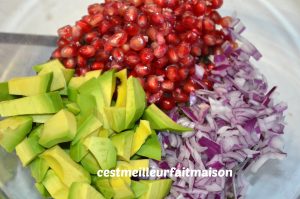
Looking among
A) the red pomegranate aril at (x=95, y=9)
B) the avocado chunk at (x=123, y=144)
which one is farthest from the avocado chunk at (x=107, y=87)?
the red pomegranate aril at (x=95, y=9)

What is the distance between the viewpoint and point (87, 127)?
4.43 ft

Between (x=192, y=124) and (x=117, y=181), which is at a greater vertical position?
(x=192, y=124)

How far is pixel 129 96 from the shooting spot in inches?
54.4

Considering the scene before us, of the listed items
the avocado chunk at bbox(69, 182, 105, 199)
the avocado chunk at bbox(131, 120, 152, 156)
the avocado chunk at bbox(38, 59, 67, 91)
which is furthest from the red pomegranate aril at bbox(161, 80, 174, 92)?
the avocado chunk at bbox(69, 182, 105, 199)

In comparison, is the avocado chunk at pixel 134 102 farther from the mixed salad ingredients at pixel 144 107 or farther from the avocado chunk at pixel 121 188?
the avocado chunk at pixel 121 188

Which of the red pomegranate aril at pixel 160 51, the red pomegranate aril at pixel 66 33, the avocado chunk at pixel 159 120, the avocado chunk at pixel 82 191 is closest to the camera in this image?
the avocado chunk at pixel 82 191

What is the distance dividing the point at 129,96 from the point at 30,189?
1.69ft

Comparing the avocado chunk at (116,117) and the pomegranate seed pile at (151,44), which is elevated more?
the pomegranate seed pile at (151,44)

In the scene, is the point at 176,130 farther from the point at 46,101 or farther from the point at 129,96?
the point at 46,101

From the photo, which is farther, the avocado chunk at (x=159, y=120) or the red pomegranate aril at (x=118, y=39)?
the red pomegranate aril at (x=118, y=39)

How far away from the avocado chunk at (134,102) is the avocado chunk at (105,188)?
17 cm

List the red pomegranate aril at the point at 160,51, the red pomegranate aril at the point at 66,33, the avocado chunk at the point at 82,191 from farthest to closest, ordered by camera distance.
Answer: the red pomegranate aril at the point at 66,33 < the red pomegranate aril at the point at 160,51 < the avocado chunk at the point at 82,191

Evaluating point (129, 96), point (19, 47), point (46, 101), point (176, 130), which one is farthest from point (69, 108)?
point (19, 47)

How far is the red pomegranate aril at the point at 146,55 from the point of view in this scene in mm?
1529
